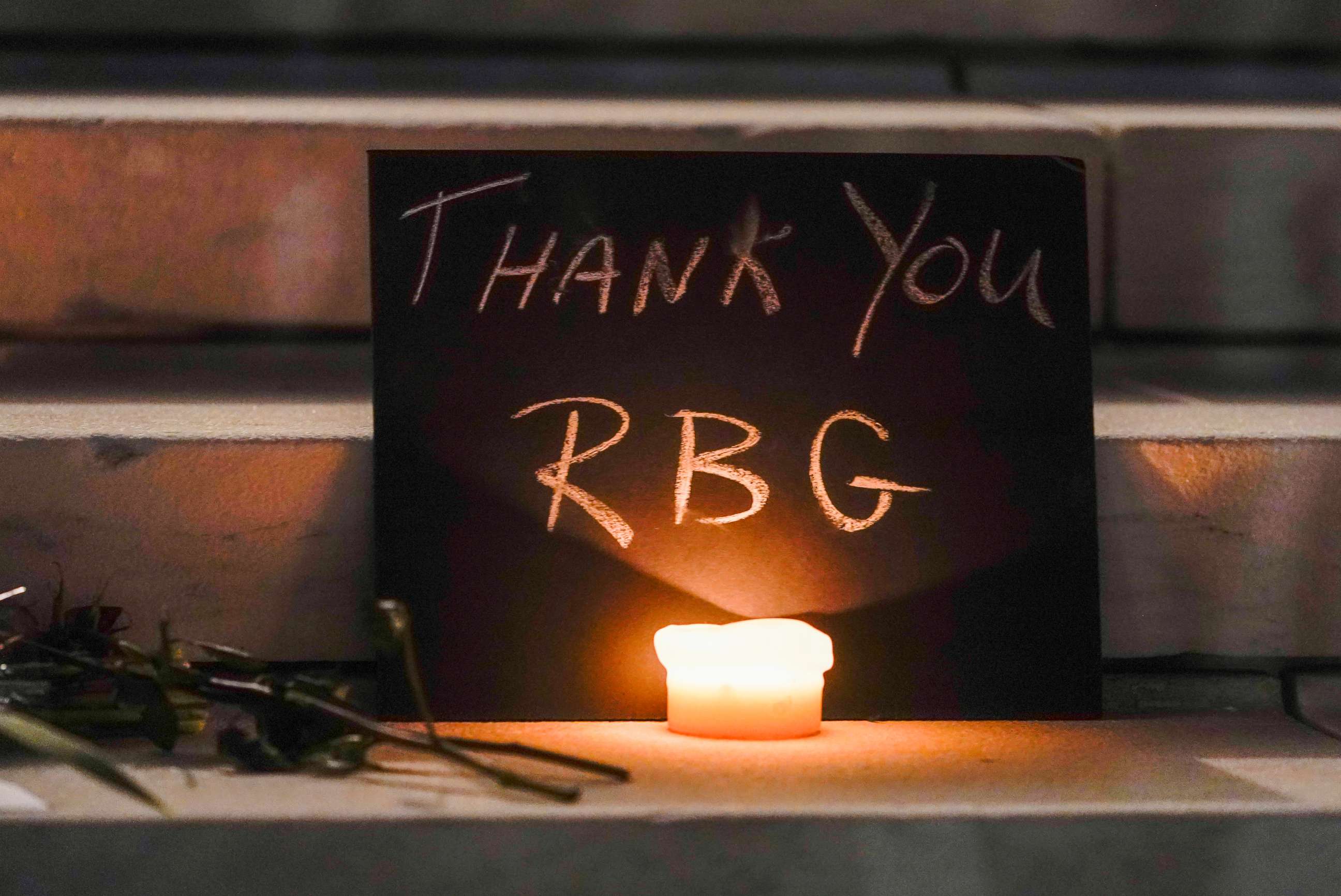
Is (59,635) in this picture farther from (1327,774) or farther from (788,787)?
(1327,774)

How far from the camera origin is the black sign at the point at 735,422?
790 mm

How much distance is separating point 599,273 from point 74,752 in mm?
387

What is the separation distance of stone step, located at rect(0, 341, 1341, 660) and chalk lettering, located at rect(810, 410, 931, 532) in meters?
0.13

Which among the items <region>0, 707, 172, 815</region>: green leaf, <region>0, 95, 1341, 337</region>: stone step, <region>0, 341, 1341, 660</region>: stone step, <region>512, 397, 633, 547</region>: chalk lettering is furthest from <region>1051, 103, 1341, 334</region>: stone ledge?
<region>0, 707, 172, 815</region>: green leaf

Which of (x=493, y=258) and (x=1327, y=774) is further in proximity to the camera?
(x=493, y=258)

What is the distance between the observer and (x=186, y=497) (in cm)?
81

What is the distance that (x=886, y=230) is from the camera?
2.73 feet

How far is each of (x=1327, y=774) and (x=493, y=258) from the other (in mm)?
508

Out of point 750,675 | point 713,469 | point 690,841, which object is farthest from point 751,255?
point 690,841

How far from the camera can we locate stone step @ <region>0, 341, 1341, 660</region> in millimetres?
809

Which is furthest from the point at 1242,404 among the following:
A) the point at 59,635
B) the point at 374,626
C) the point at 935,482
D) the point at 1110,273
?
the point at 59,635

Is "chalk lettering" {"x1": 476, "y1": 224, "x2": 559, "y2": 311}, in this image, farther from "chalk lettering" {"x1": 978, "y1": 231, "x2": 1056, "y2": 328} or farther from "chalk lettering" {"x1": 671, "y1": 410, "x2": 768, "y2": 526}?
"chalk lettering" {"x1": 978, "y1": 231, "x2": 1056, "y2": 328}

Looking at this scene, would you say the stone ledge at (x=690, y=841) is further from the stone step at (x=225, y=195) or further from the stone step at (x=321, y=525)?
the stone step at (x=225, y=195)

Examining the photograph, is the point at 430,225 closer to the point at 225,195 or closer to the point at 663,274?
the point at 663,274
